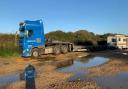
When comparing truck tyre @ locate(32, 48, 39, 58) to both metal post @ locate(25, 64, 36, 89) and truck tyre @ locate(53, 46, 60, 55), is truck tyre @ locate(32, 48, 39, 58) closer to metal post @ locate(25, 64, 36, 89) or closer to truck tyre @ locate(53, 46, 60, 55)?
truck tyre @ locate(53, 46, 60, 55)

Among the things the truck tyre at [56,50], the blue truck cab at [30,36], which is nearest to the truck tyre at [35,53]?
the blue truck cab at [30,36]

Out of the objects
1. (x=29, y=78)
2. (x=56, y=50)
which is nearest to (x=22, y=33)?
(x=56, y=50)

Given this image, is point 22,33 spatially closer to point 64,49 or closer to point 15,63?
point 15,63

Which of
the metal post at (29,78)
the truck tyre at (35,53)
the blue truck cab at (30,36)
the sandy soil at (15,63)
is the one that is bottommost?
the sandy soil at (15,63)

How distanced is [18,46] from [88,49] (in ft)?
60.5

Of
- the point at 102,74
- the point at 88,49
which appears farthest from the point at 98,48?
the point at 102,74

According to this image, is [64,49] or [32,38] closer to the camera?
[32,38]

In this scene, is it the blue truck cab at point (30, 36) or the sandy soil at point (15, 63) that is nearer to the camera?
the sandy soil at point (15, 63)

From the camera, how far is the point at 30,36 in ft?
115

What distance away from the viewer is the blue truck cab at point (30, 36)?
114ft

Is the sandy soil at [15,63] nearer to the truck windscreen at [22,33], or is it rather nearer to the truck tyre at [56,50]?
the truck windscreen at [22,33]

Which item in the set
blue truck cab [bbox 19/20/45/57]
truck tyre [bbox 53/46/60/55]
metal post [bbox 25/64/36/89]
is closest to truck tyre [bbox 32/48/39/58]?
blue truck cab [bbox 19/20/45/57]

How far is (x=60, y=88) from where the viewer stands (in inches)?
522

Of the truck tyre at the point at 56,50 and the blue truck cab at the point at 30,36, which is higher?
the blue truck cab at the point at 30,36
